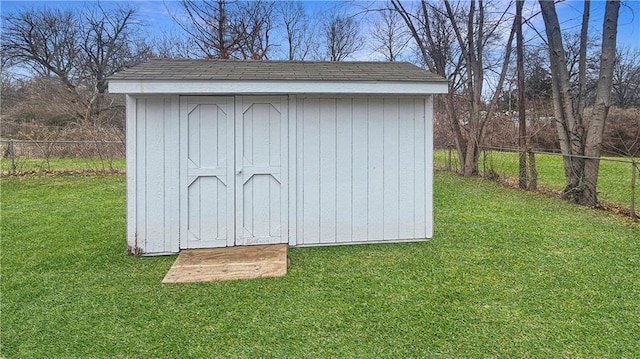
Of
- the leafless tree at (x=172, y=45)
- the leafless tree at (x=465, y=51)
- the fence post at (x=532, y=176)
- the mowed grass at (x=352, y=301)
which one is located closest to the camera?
the mowed grass at (x=352, y=301)

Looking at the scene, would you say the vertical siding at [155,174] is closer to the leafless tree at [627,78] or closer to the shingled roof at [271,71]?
the shingled roof at [271,71]

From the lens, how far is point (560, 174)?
9.92 metres

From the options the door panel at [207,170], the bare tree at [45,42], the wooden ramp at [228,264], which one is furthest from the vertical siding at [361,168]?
the bare tree at [45,42]

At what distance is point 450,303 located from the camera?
2.75 metres

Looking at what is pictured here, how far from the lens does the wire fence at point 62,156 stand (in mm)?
10281

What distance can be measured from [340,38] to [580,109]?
15052 millimetres

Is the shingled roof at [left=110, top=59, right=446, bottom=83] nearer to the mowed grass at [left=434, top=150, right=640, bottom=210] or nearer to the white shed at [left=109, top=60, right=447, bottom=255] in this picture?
the white shed at [left=109, top=60, right=447, bottom=255]

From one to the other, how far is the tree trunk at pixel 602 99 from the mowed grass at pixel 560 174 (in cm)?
60

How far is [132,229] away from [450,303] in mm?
3086

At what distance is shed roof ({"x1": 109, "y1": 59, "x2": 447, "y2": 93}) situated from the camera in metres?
→ 3.59

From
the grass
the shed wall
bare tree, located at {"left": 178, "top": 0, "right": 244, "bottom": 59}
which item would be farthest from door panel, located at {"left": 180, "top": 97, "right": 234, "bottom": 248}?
bare tree, located at {"left": 178, "top": 0, "right": 244, "bottom": 59}

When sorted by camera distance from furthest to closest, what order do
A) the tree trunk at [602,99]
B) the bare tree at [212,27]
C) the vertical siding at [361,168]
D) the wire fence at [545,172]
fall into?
the bare tree at [212,27] → the wire fence at [545,172] → the tree trunk at [602,99] → the vertical siding at [361,168]

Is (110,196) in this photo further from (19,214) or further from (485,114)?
(485,114)

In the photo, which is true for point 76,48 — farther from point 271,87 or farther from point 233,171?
point 271,87
